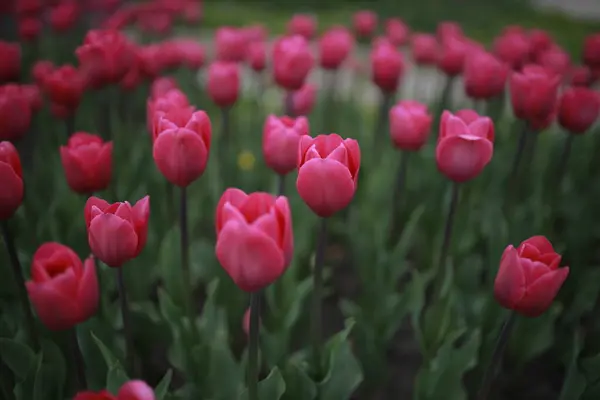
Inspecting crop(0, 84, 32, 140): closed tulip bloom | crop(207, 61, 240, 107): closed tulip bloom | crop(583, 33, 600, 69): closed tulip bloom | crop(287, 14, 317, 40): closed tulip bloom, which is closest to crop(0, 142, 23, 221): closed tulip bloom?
crop(0, 84, 32, 140): closed tulip bloom

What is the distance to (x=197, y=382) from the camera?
0.97m

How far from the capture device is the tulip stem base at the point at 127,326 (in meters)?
0.84

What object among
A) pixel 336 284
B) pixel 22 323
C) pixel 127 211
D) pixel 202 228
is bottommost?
pixel 336 284

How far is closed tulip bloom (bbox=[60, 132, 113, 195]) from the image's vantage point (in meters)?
0.95

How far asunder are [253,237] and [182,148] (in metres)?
0.27

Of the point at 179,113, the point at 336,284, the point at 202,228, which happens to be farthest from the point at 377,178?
the point at 179,113

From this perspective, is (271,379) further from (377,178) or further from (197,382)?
(377,178)

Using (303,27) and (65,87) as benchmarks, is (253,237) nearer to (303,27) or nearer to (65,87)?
(65,87)

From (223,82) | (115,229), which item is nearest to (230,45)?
(223,82)

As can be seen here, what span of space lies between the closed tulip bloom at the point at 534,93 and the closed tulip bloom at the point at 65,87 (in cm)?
96

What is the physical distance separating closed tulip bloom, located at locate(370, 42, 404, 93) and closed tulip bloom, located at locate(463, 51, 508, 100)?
190 millimetres

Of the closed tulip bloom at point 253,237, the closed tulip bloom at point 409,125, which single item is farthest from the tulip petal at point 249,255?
the closed tulip bloom at point 409,125

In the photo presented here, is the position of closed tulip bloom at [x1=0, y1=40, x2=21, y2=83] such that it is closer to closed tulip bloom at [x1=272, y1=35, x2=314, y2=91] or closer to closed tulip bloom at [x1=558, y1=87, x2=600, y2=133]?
closed tulip bloom at [x1=272, y1=35, x2=314, y2=91]

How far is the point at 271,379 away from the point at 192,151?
0.35 meters
